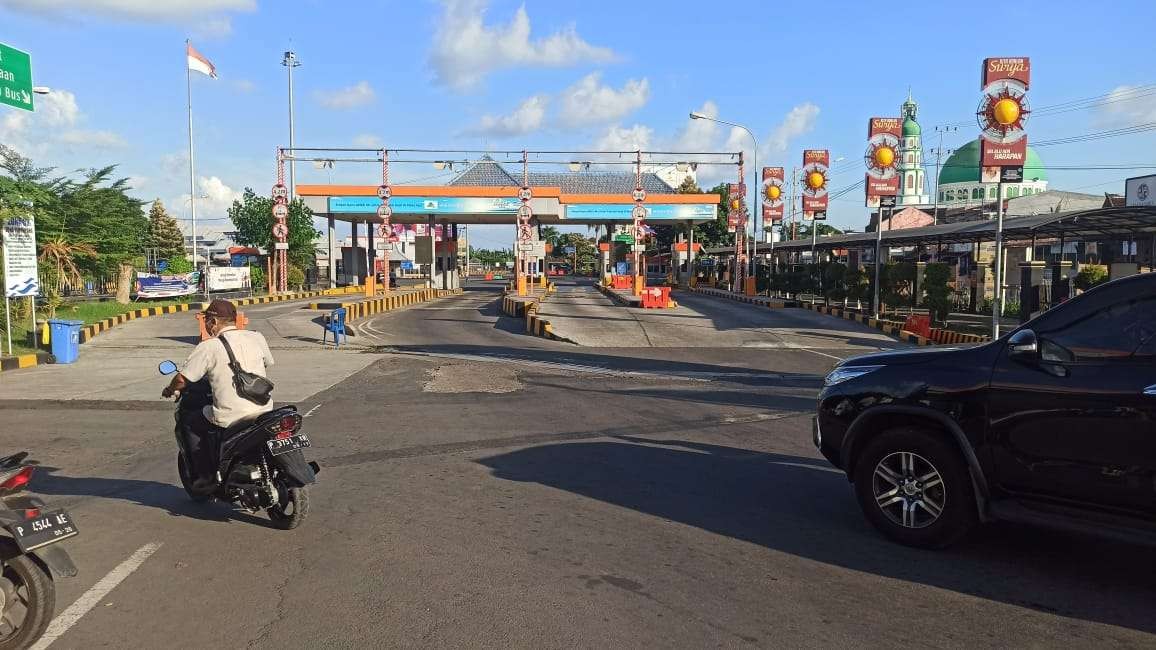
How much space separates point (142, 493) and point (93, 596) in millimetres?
2347

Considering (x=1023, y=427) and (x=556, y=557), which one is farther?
(x=556, y=557)

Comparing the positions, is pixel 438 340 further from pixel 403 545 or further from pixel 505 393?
pixel 403 545

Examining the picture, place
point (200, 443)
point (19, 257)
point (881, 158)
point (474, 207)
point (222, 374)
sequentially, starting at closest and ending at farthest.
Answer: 1. point (222, 374)
2. point (200, 443)
3. point (19, 257)
4. point (881, 158)
5. point (474, 207)

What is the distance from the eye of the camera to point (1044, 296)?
80.6 ft

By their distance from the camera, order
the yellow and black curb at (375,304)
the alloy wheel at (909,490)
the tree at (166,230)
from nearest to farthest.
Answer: the alloy wheel at (909,490) < the yellow and black curb at (375,304) < the tree at (166,230)

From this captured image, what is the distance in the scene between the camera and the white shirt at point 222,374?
5.57 metres

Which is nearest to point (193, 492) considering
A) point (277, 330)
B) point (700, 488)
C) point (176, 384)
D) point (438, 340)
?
point (176, 384)

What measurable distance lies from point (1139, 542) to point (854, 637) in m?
1.60

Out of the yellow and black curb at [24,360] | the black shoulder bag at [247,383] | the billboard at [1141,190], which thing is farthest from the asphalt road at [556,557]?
the billboard at [1141,190]

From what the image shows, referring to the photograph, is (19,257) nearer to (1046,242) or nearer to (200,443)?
(200,443)

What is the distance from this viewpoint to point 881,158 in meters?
26.5

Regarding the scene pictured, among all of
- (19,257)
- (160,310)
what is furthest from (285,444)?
(160,310)

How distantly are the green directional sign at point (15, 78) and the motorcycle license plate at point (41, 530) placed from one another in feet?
46.1

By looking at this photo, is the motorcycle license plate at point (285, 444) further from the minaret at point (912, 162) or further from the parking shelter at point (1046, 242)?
the minaret at point (912, 162)
